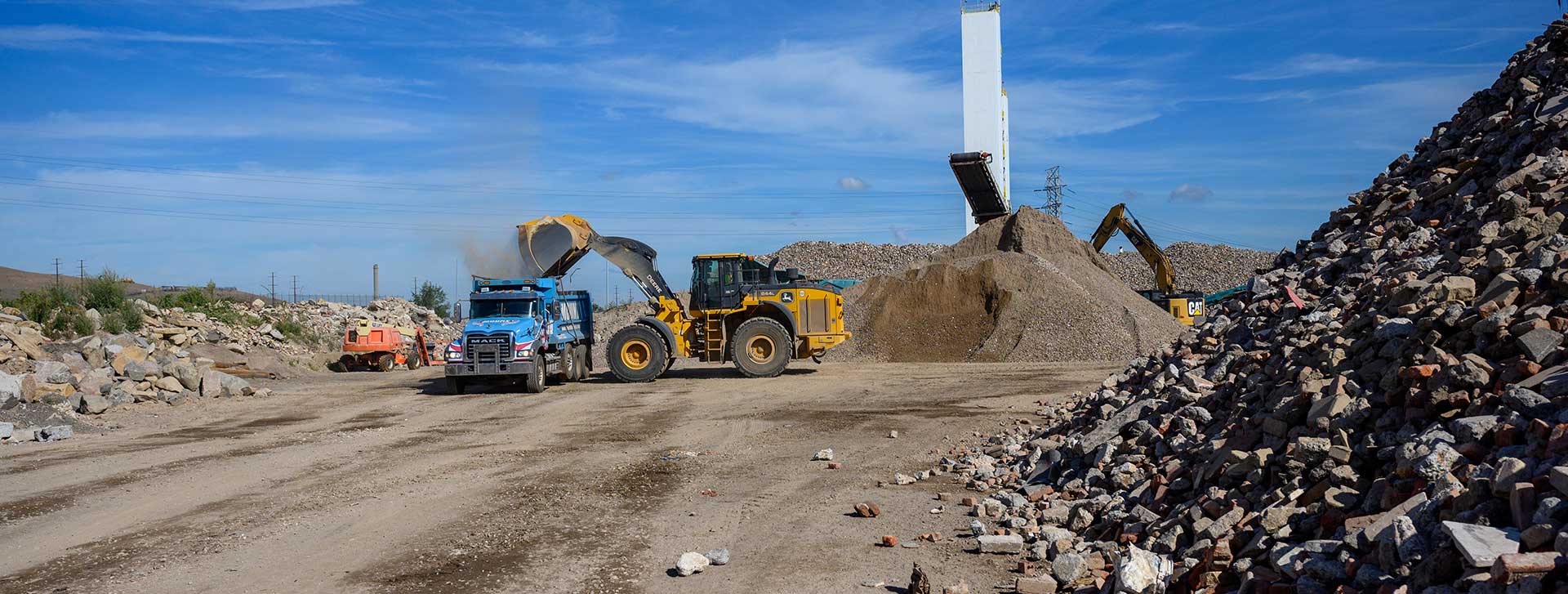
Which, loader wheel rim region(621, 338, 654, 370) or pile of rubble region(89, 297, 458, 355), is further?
pile of rubble region(89, 297, 458, 355)

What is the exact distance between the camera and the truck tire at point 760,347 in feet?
68.2

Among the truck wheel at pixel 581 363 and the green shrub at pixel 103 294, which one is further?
the green shrub at pixel 103 294

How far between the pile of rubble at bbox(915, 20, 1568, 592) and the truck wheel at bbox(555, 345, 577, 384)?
38.4 feet

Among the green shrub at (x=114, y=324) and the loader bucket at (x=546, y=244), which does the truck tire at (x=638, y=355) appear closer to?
the loader bucket at (x=546, y=244)

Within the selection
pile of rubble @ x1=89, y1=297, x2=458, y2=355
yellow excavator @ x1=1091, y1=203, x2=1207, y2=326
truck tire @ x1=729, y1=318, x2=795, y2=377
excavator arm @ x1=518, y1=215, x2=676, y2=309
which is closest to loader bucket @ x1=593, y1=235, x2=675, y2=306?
excavator arm @ x1=518, y1=215, x2=676, y2=309

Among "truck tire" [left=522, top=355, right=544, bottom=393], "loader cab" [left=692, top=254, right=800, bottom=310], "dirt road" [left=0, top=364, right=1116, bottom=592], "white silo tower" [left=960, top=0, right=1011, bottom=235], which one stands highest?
"white silo tower" [left=960, top=0, right=1011, bottom=235]

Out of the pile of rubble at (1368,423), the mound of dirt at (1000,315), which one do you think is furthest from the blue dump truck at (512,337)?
the pile of rubble at (1368,423)

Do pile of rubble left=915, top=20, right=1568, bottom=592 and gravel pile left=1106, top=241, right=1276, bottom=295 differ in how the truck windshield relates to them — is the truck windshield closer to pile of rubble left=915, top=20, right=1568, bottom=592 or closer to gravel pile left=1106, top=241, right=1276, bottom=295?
pile of rubble left=915, top=20, right=1568, bottom=592

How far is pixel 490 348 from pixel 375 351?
35.4 ft

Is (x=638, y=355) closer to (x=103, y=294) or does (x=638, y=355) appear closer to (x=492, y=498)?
(x=492, y=498)

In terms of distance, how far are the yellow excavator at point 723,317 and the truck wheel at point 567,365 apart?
2.46ft

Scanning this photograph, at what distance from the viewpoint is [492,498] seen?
9.09 metres

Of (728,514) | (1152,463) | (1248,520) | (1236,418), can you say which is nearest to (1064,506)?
(1152,463)

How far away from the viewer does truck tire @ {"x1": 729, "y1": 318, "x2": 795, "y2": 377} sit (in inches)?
818
